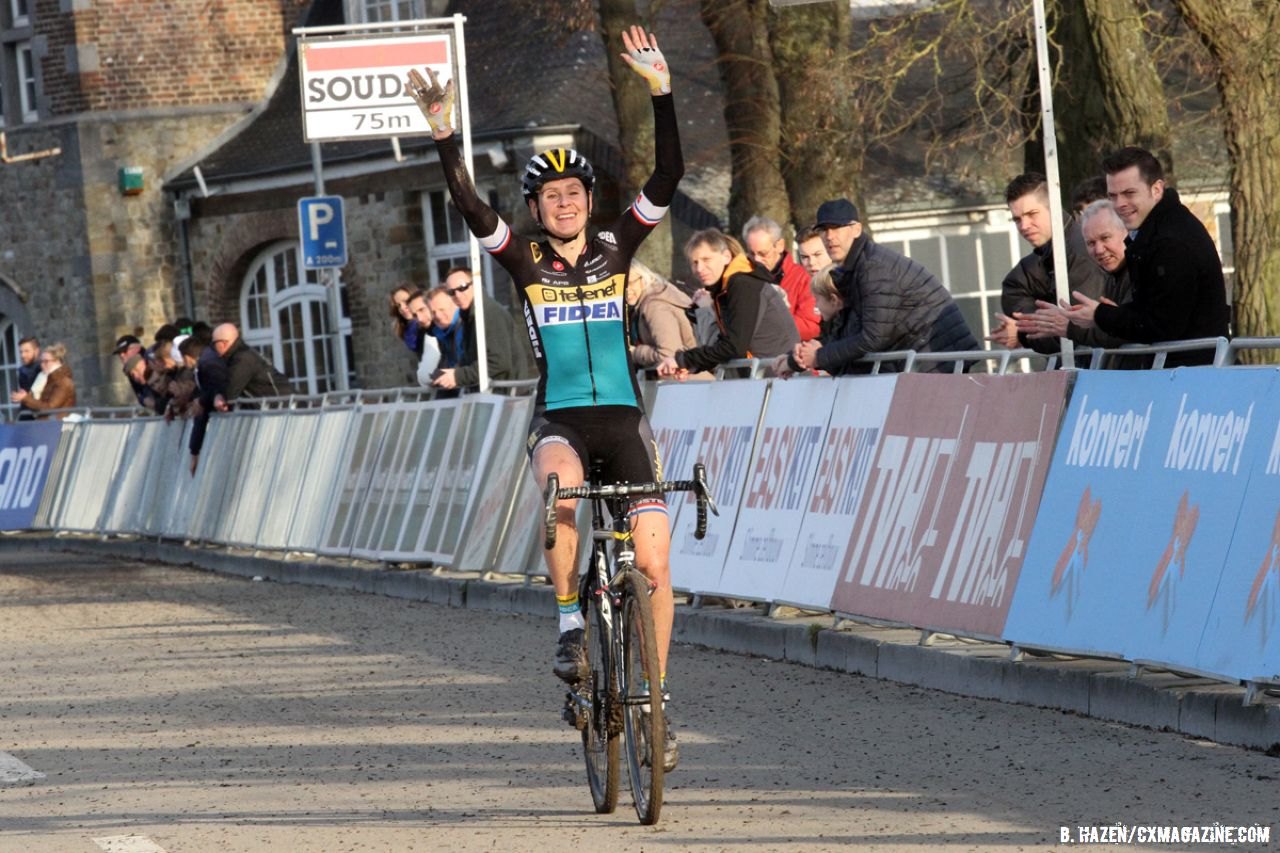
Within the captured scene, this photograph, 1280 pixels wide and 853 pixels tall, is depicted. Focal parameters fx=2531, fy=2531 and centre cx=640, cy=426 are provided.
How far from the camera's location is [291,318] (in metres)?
43.1

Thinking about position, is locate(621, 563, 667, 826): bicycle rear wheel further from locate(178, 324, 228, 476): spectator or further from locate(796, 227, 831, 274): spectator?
locate(178, 324, 228, 476): spectator

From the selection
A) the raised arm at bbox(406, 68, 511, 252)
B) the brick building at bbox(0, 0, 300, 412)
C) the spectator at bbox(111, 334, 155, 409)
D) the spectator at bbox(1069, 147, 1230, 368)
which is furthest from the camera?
the brick building at bbox(0, 0, 300, 412)

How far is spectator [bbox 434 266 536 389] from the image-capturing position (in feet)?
64.0

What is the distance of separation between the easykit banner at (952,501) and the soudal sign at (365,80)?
8.86 metres

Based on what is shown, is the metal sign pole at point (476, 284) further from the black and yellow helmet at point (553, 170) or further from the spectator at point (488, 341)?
the black and yellow helmet at point (553, 170)

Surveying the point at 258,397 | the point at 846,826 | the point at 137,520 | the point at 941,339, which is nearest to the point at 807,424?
the point at 941,339

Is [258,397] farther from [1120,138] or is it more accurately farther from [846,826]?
[846,826]

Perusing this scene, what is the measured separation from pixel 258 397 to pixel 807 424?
41.5 ft

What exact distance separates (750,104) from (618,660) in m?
16.3

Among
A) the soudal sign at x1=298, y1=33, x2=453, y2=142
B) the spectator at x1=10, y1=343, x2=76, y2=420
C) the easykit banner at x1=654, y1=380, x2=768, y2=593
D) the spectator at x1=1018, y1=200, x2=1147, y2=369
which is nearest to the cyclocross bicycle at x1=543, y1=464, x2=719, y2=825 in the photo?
the spectator at x1=1018, y1=200, x2=1147, y2=369

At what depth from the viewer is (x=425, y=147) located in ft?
123

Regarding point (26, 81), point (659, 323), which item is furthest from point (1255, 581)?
point (26, 81)

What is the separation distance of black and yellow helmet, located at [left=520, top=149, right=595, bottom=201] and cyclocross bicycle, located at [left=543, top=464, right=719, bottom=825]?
1.07 metres

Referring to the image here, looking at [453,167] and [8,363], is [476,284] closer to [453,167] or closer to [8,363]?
[453,167]
